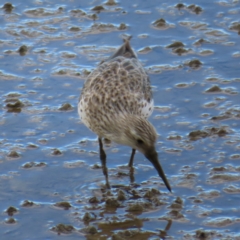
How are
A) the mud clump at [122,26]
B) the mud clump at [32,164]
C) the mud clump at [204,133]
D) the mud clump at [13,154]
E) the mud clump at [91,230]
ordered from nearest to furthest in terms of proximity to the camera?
the mud clump at [91,230], the mud clump at [32,164], the mud clump at [13,154], the mud clump at [204,133], the mud clump at [122,26]

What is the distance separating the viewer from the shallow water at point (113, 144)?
7707 mm

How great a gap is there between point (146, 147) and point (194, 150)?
49.5 inches

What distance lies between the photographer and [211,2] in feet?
39.2

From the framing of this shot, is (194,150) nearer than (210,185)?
No

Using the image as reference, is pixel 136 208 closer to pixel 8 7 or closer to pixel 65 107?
pixel 65 107

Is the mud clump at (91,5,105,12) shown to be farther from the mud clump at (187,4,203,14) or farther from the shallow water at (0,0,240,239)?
the mud clump at (187,4,203,14)

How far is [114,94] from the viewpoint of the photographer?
8.20m

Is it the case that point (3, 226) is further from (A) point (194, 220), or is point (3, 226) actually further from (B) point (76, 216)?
(A) point (194, 220)

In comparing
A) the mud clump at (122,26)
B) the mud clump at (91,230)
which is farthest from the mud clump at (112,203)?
the mud clump at (122,26)

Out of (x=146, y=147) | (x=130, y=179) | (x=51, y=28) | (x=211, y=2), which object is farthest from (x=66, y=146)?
(x=211, y=2)

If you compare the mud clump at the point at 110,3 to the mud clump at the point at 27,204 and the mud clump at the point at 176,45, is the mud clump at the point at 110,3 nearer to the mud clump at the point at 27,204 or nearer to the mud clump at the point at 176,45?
the mud clump at the point at 176,45

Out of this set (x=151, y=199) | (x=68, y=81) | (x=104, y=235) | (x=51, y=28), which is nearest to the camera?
(x=104, y=235)

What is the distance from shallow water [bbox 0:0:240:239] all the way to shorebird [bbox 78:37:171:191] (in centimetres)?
39

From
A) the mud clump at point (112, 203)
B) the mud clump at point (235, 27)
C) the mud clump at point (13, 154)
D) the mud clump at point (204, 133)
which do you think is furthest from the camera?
the mud clump at point (235, 27)
